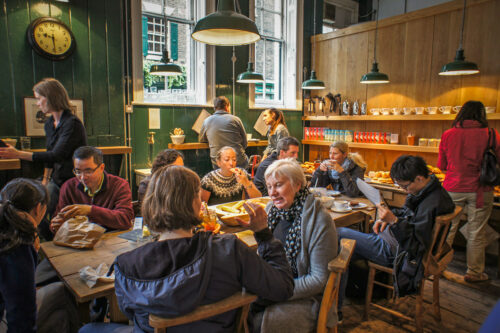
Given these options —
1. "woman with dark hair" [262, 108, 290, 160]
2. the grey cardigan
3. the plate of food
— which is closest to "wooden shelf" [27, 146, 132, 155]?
"woman with dark hair" [262, 108, 290, 160]

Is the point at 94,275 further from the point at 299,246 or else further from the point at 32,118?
the point at 32,118

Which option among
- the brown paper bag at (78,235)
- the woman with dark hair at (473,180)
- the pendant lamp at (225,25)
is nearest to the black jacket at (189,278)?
the brown paper bag at (78,235)

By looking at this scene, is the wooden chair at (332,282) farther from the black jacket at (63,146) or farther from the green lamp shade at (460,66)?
the green lamp shade at (460,66)

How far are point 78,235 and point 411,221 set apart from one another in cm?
219

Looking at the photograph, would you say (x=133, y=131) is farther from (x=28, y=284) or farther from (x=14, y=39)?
(x=28, y=284)

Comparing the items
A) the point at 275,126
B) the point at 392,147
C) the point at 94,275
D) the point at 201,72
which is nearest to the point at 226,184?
the point at 94,275

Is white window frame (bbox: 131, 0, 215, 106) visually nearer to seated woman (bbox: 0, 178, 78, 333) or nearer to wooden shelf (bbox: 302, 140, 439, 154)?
wooden shelf (bbox: 302, 140, 439, 154)

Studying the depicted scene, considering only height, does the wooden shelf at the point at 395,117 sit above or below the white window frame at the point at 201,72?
below

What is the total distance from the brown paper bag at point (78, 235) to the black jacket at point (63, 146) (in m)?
1.24

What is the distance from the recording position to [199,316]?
1146 mm

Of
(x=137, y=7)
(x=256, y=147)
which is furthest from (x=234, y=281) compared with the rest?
(x=256, y=147)

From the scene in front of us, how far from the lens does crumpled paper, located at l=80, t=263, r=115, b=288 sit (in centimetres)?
157

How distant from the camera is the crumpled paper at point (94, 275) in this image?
61.7 inches

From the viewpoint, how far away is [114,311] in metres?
1.60
